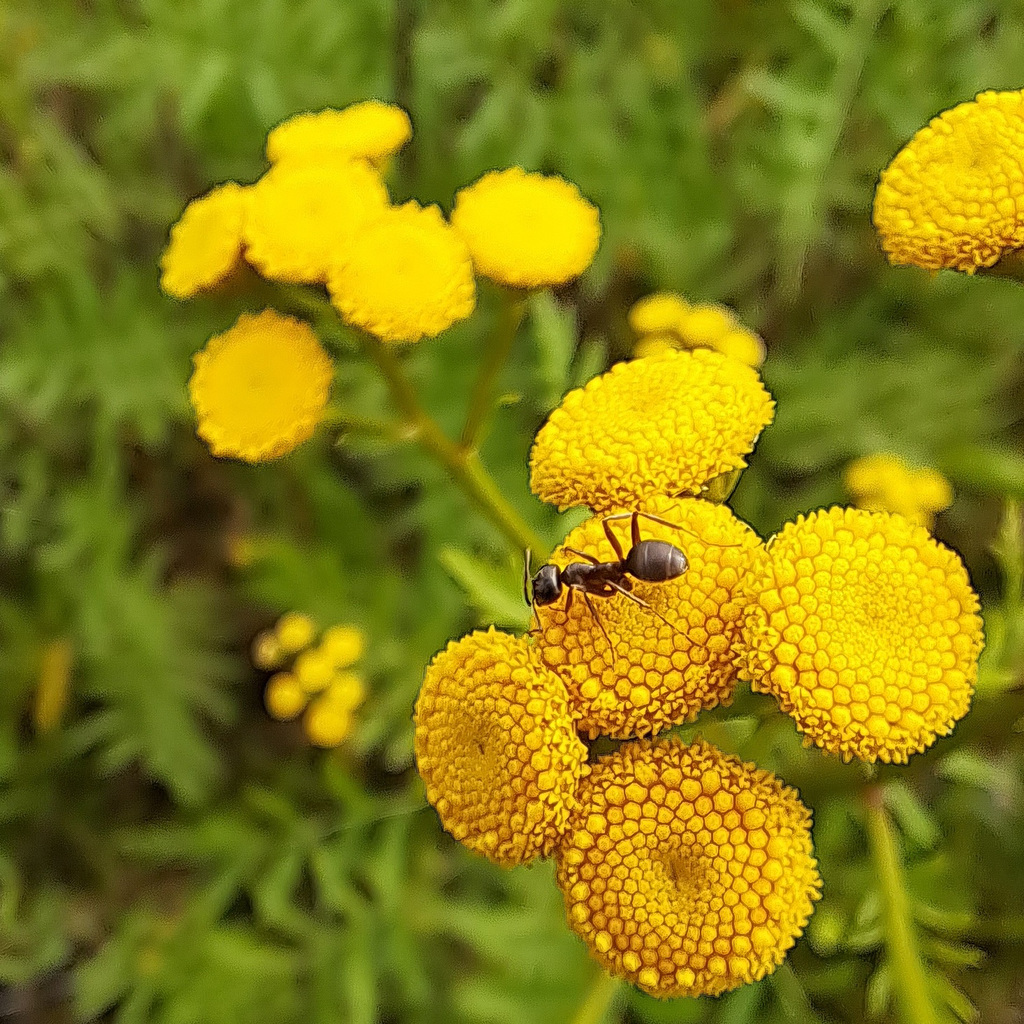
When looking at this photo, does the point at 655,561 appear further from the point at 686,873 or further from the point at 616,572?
the point at 686,873

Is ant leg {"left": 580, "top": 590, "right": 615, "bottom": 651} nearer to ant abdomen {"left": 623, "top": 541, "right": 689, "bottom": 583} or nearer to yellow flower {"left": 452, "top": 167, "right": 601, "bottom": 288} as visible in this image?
ant abdomen {"left": 623, "top": 541, "right": 689, "bottom": 583}

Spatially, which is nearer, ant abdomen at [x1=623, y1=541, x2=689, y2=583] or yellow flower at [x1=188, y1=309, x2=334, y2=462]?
ant abdomen at [x1=623, y1=541, x2=689, y2=583]

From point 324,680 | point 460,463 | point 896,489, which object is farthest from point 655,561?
point 324,680

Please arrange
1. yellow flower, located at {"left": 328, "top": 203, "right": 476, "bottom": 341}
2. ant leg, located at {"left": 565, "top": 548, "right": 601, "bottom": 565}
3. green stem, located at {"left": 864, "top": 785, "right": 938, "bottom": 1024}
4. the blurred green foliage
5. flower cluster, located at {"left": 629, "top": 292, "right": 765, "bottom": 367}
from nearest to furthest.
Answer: ant leg, located at {"left": 565, "top": 548, "right": 601, "bottom": 565} < green stem, located at {"left": 864, "top": 785, "right": 938, "bottom": 1024} < yellow flower, located at {"left": 328, "top": 203, "right": 476, "bottom": 341} < flower cluster, located at {"left": 629, "top": 292, "right": 765, "bottom": 367} < the blurred green foliage

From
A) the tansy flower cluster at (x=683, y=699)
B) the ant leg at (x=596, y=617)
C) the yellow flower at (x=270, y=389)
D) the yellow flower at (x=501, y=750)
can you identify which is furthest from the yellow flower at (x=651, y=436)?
the yellow flower at (x=270, y=389)

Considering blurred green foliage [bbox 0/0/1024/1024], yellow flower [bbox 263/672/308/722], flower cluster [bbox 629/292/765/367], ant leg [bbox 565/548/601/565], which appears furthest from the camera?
yellow flower [bbox 263/672/308/722]

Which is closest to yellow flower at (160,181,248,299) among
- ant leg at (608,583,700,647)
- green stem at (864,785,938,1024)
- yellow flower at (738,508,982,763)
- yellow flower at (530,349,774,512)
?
yellow flower at (530,349,774,512)

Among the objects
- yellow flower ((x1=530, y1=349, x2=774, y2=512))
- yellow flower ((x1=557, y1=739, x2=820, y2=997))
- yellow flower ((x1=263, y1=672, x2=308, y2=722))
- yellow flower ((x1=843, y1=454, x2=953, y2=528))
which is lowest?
yellow flower ((x1=263, y1=672, x2=308, y2=722))
